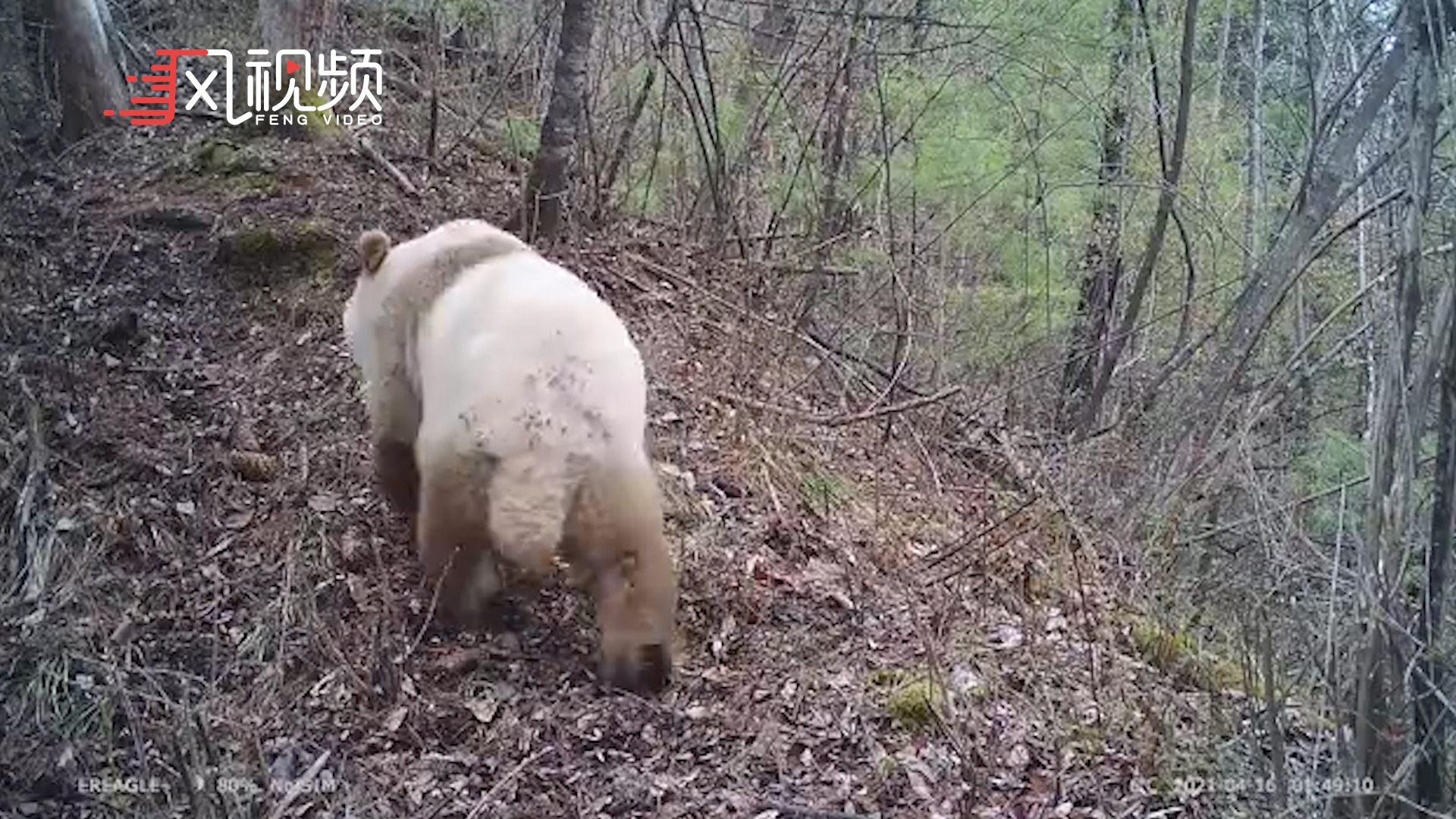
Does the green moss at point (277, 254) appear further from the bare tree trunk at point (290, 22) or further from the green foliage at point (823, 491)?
the green foliage at point (823, 491)

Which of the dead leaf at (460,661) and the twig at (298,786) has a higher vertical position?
the dead leaf at (460,661)

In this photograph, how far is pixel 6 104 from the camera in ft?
29.5

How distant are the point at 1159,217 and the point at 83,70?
725 cm

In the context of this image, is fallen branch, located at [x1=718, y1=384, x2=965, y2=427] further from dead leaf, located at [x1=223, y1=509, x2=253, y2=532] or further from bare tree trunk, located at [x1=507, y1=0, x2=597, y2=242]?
dead leaf, located at [x1=223, y1=509, x2=253, y2=532]

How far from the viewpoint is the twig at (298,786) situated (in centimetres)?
381

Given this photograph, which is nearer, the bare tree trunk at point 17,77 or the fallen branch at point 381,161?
the fallen branch at point 381,161

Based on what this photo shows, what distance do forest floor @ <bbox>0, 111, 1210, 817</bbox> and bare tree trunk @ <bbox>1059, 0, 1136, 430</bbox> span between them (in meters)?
3.08

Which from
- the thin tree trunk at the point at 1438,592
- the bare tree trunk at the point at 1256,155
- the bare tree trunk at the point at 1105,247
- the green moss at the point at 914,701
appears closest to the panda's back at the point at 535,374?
the green moss at the point at 914,701

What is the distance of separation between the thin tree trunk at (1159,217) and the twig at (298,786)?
19.3ft

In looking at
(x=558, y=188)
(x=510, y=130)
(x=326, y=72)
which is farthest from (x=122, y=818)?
(x=326, y=72)

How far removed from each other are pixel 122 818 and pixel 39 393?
2898mm

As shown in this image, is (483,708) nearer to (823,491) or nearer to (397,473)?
(397,473)

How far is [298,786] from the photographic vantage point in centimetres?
393

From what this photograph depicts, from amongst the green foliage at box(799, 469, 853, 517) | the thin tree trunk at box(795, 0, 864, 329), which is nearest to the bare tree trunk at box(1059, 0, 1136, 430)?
the thin tree trunk at box(795, 0, 864, 329)
